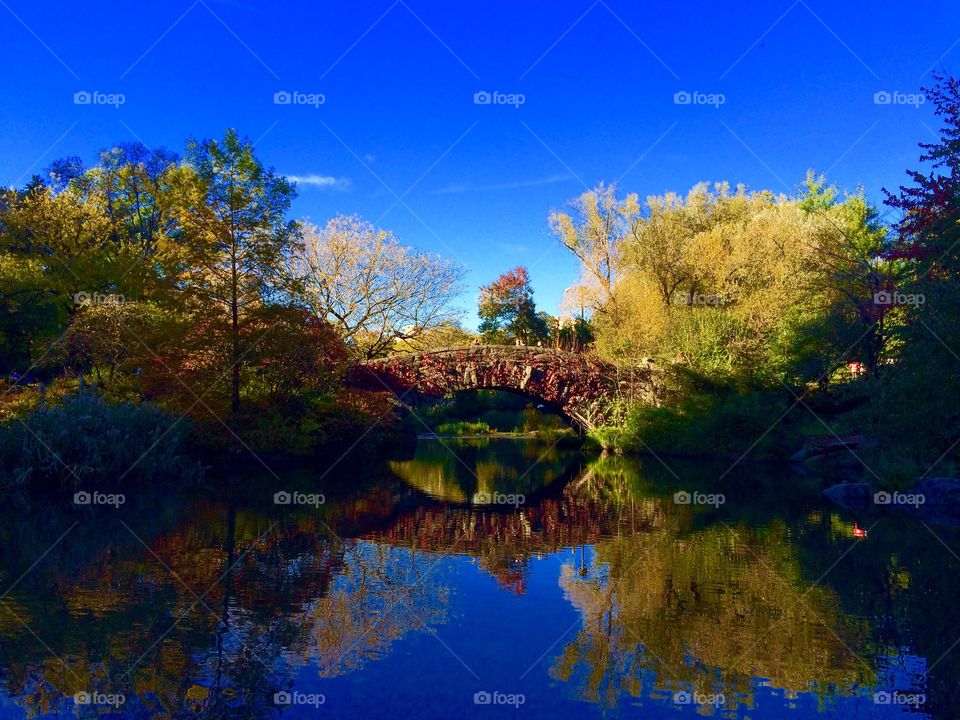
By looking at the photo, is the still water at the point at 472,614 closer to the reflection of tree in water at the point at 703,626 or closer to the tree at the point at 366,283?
the reflection of tree in water at the point at 703,626

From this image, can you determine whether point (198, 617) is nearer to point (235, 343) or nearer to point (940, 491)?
point (940, 491)

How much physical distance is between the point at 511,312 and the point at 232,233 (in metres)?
22.0

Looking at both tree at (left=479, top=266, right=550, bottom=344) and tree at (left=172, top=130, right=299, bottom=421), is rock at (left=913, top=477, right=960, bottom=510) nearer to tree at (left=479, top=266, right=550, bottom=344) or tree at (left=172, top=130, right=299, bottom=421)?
tree at (left=172, top=130, right=299, bottom=421)

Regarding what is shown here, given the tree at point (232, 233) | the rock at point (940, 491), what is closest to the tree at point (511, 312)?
the tree at point (232, 233)

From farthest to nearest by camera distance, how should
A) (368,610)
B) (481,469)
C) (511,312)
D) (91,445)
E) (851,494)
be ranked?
1. (511,312)
2. (481,469)
3. (91,445)
4. (851,494)
5. (368,610)

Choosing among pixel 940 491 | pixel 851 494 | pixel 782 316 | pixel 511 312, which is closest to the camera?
pixel 940 491

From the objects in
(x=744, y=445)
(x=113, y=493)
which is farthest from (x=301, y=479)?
(x=744, y=445)

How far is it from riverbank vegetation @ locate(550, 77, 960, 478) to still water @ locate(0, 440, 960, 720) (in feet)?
12.0

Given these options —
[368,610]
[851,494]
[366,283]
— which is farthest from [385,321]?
[368,610]

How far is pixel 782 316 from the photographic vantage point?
2894cm

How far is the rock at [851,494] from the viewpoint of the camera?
1537 cm

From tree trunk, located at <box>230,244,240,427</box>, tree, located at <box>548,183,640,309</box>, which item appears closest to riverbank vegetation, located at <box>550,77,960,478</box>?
tree, located at <box>548,183,640,309</box>

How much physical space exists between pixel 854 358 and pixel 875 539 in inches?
637

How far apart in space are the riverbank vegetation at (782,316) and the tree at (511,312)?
4.50 metres
